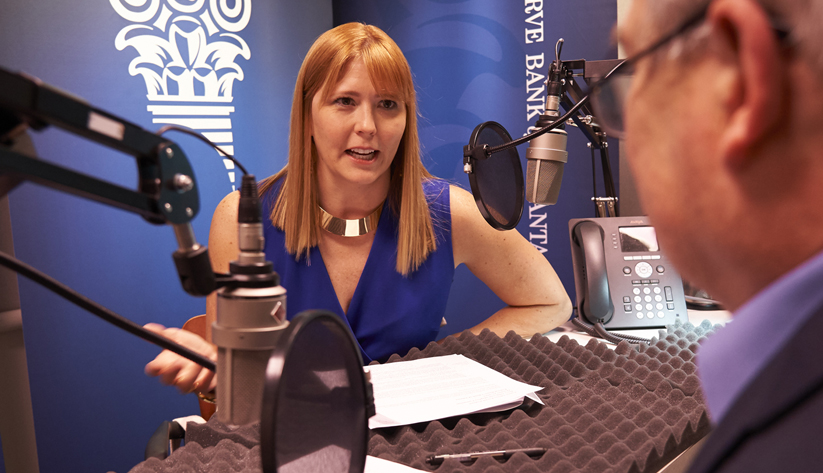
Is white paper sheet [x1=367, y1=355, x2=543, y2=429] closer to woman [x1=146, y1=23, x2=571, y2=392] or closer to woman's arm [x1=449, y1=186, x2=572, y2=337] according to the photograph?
woman [x1=146, y1=23, x2=571, y2=392]

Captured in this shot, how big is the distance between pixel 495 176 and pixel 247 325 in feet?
2.51

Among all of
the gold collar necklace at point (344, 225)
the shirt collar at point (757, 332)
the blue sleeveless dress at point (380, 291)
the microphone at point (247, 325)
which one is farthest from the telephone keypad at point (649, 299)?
the microphone at point (247, 325)

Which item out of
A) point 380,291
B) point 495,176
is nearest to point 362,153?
point 380,291

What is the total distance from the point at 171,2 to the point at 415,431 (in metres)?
2.30

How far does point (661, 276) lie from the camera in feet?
5.27

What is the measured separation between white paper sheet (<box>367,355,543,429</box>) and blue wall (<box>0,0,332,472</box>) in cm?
155

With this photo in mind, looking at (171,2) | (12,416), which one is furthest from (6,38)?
(12,416)

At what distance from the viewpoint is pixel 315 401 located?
1.75 ft

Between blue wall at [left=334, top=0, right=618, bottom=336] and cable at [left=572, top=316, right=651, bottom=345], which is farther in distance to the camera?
blue wall at [left=334, top=0, right=618, bottom=336]

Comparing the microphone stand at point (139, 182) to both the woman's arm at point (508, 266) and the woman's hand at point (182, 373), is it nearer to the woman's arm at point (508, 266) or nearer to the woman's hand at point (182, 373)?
the woman's hand at point (182, 373)

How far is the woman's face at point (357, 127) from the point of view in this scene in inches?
60.5

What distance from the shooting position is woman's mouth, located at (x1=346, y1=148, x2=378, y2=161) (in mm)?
1584

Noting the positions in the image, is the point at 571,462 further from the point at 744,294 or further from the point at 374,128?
the point at 374,128

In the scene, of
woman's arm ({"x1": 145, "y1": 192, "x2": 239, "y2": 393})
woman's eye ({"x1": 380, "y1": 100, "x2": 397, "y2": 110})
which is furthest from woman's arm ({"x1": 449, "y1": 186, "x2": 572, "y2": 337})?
woman's arm ({"x1": 145, "y1": 192, "x2": 239, "y2": 393})
